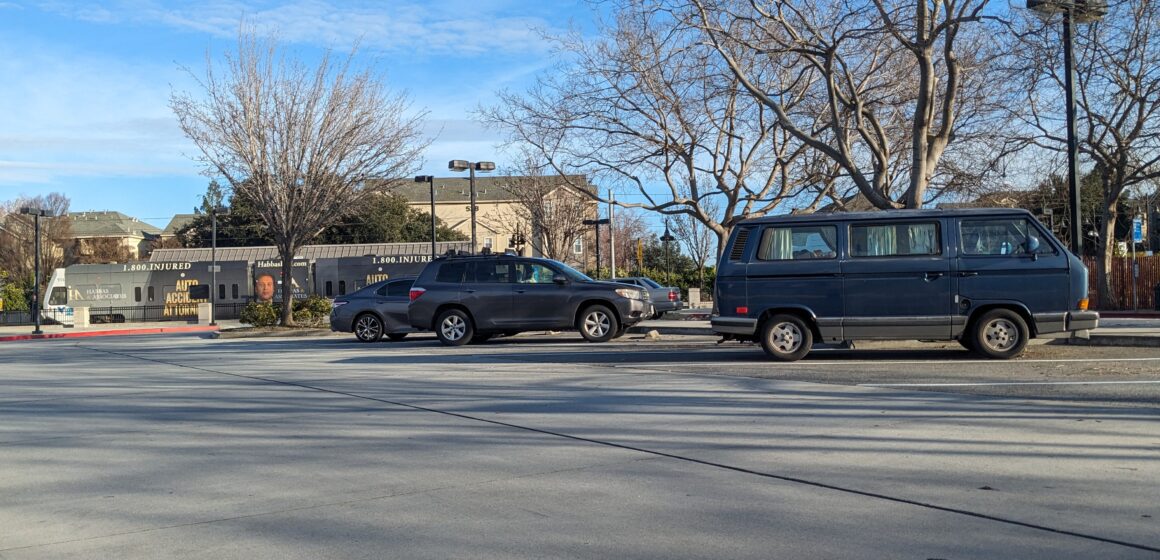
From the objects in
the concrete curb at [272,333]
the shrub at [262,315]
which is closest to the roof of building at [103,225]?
the shrub at [262,315]

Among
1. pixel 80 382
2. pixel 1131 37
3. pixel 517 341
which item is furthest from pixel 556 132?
pixel 1131 37

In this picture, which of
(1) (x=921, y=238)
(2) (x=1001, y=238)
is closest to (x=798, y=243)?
(1) (x=921, y=238)

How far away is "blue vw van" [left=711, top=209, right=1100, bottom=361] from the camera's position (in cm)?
1324

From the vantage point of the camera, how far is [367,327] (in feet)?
72.5

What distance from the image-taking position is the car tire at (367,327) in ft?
72.4

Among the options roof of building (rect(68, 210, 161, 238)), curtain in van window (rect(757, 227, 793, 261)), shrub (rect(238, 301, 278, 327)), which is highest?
roof of building (rect(68, 210, 161, 238))

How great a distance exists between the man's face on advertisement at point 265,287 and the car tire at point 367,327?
91.0ft

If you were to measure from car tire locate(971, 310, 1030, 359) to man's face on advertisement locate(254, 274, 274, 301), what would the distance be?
40347mm

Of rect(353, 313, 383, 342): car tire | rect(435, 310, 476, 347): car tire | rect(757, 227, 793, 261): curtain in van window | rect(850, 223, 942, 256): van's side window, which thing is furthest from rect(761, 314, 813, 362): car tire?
rect(353, 313, 383, 342): car tire

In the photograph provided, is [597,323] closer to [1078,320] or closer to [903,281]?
[903,281]

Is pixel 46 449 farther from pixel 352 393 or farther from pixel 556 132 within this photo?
pixel 556 132

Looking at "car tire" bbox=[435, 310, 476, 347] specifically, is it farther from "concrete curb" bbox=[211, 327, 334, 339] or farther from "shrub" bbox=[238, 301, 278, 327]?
"shrub" bbox=[238, 301, 278, 327]

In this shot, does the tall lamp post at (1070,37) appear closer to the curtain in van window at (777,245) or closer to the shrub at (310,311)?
the curtain in van window at (777,245)

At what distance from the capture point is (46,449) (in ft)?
28.0
